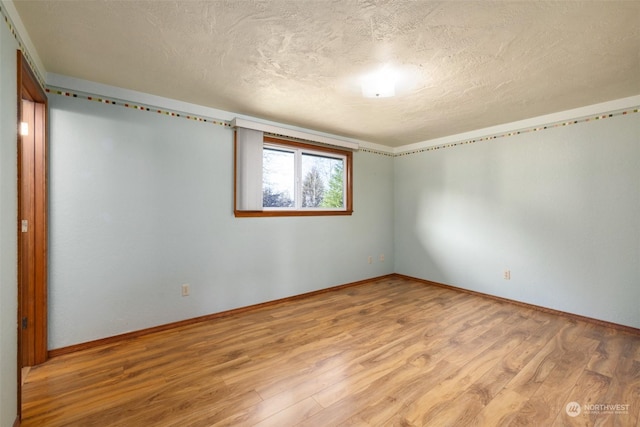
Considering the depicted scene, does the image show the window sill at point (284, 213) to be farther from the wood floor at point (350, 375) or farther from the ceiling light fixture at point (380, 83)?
the ceiling light fixture at point (380, 83)

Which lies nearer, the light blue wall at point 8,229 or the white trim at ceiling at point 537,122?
the light blue wall at point 8,229

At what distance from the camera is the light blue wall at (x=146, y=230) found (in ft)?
7.31

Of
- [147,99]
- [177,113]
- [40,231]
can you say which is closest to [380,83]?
[177,113]

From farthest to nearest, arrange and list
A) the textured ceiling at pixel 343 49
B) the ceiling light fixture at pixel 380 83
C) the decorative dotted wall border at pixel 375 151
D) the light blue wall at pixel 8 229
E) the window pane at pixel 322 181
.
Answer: the decorative dotted wall border at pixel 375 151
the window pane at pixel 322 181
the ceiling light fixture at pixel 380 83
the textured ceiling at pixel 343 49
the light blue wall at pixel 8 229

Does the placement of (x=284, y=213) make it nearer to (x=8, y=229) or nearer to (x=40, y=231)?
(x=40, y=231)

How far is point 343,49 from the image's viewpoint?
1.83m

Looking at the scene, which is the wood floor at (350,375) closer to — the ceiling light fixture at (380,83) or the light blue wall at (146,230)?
the light blue wall at (146,230)

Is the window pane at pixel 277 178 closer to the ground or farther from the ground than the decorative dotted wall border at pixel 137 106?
closer to the ground

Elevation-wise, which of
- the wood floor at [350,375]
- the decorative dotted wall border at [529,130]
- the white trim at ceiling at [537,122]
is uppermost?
the white trim at ceiling at [537,122]

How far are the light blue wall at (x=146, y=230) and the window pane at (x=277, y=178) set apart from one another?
0.26 meters

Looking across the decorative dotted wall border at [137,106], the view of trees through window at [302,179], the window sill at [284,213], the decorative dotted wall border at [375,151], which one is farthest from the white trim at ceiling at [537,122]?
the decorative dotted wall border at [137,106]

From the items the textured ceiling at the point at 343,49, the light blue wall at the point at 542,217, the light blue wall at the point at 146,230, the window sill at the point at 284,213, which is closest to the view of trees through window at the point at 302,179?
the window sill at the point at 284,213

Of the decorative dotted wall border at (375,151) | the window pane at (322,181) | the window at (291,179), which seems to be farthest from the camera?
the decorative dotted wall border at (375,151)

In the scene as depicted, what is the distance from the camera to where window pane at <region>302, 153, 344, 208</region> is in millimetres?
3787
